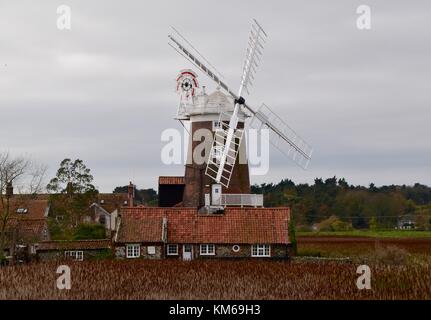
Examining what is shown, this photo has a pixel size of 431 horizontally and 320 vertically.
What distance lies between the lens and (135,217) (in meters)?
50.7

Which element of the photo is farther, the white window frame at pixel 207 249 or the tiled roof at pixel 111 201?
the tiled roof at pixel 111 201

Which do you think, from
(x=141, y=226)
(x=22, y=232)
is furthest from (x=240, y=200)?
(x=22, y=232)

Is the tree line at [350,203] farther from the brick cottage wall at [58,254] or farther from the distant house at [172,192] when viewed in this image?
the brick cottage wall at [58,254]

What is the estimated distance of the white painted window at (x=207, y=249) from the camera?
1955 inches

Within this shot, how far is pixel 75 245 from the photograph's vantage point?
5288cm

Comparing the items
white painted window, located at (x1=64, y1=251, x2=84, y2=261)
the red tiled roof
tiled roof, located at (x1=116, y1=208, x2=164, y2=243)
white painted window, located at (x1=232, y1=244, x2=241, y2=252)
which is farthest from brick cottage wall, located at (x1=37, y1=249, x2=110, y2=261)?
the red tiled roof

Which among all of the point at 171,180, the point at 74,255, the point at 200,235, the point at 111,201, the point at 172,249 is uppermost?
the point at 111,201

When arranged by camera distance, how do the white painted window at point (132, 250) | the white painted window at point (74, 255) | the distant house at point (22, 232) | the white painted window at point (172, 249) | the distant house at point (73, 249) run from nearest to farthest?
the white painted window at point (132, 250)
the white painted window at point (172, 249)
the white painted window at point (74, 255)
the distant house at point (73, 249)
the distant house at point (22, 232)

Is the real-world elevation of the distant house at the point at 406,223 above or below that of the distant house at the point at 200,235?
above

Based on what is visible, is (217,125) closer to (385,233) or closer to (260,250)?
(260,250)

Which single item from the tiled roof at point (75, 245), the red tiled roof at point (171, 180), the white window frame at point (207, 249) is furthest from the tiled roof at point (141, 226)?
the red tiled roof at point (171, 180)

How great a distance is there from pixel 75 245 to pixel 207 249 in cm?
849
